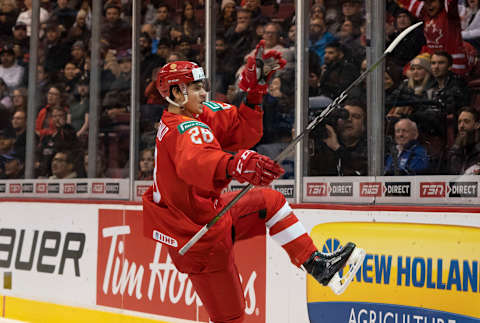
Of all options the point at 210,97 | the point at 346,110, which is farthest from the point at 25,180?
the point at 346,110

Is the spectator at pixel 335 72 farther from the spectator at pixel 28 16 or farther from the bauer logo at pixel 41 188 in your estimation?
the spectator at pixel 28 16

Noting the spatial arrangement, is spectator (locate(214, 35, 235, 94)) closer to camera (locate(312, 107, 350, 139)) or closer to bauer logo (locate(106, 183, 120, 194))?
camera (locate(312, 107, 350, 139))

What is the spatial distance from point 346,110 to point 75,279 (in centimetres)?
255

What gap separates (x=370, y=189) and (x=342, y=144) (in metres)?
0.37

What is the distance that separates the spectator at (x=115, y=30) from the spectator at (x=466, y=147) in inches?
107

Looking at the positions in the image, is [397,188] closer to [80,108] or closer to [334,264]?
[334,264]

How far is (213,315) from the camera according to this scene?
3541mm

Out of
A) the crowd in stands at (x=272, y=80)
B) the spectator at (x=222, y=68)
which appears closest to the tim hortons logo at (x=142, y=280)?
the crowd in stands at (x=272, y=80)

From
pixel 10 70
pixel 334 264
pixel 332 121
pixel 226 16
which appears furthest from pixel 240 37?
pixel 10 70

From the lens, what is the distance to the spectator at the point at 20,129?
20.9ft

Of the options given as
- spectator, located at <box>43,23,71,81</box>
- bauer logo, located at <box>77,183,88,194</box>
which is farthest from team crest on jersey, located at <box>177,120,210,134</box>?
spectator, located at <box>43,23,71,81</box>

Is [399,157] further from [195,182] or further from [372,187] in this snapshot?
[195,182]

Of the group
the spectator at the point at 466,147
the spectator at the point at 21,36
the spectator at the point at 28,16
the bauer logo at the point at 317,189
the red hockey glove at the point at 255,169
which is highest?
the spectator at the point at 28,16

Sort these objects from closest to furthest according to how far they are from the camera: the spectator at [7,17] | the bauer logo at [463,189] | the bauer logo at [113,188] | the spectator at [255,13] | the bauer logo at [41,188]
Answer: the bauer logo at [463,189] → the spectator at [255,13] → the bauer logo at [113,188] → the bauer logo at [41,188] → the spectator at [7,17]
